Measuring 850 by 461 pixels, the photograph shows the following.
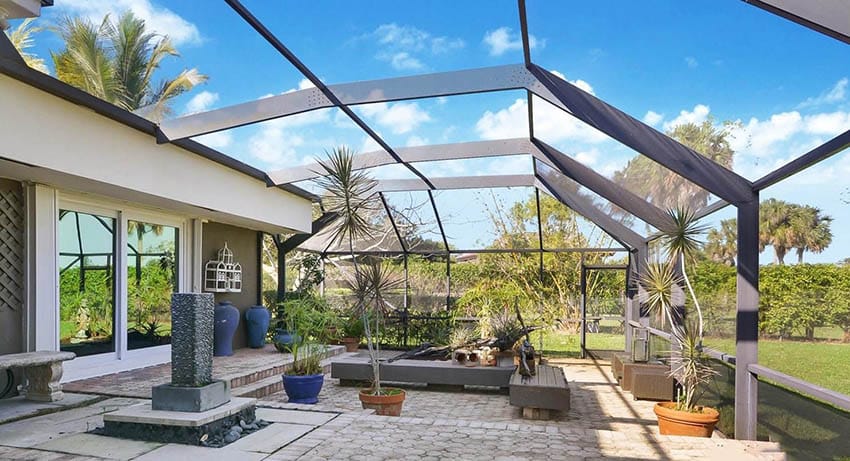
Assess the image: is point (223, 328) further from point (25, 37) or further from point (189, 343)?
Result: point (25, 37)

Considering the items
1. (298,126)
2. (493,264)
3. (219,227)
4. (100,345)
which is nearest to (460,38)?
(298,126)

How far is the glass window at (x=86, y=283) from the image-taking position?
6008mm

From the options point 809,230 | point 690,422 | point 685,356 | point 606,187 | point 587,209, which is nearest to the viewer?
point 809,230

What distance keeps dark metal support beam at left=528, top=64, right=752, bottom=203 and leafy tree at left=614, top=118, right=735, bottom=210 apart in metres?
0.19

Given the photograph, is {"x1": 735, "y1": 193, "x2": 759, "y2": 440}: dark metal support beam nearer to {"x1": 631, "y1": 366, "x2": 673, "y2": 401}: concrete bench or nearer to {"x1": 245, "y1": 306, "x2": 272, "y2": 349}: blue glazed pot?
{"x1": 631, "y1": 366, "x2": 673, "y2": 401}: concrete bench

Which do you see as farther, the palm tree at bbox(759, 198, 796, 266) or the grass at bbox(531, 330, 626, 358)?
the grass at bbox(531, 330, 626, 358)

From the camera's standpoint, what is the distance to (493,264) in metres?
12.1

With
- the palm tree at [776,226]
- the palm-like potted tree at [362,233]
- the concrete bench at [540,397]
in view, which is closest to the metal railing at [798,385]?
the palm tree at [776,226]

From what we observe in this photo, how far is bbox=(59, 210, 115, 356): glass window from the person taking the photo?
6.01 meters

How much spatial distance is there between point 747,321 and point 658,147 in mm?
1607

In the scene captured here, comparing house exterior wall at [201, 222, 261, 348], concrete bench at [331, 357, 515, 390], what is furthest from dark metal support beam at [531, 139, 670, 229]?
house exterior wall at [201, 222, 261, 348]

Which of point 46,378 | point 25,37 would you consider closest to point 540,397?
point 46,378

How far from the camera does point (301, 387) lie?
5.88 m

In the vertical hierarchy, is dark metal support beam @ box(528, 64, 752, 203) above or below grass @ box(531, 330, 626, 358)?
above
